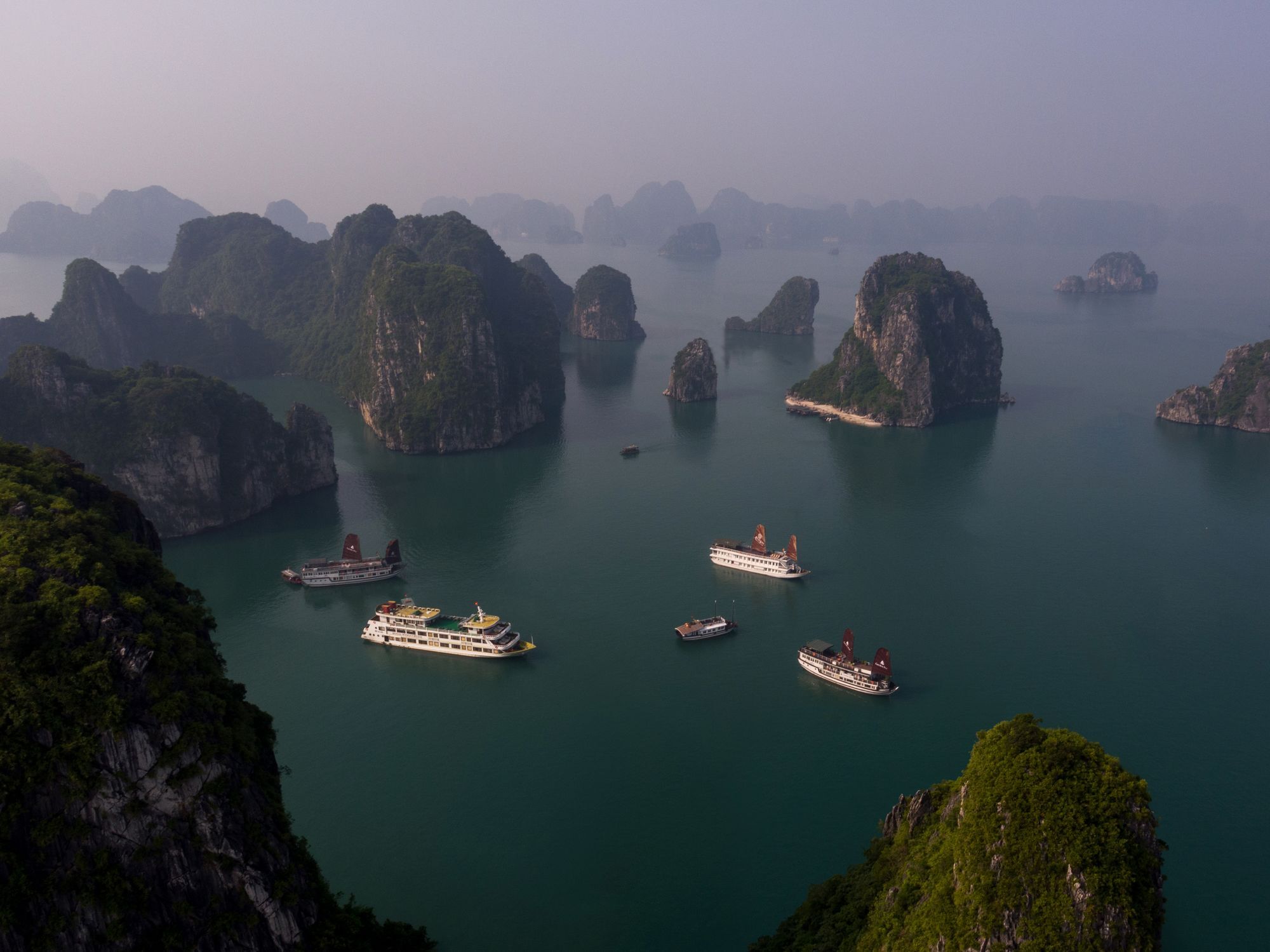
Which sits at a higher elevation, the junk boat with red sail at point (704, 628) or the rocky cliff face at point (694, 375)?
the rocky cliff face at point (694, 375)

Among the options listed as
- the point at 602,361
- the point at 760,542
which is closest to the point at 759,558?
the point at 760,542

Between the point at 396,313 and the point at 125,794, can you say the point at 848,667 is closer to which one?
the point at 125,794

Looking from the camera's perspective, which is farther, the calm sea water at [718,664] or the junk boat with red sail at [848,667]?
the junk boat with red sail at [848,667]

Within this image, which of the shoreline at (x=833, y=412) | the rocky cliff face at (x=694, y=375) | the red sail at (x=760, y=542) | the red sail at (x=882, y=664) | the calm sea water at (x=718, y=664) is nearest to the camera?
the calm sea water at (x=718, y=664)

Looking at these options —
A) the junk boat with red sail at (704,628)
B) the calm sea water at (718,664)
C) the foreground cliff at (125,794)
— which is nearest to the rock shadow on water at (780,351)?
the calm sea water at (718,664)

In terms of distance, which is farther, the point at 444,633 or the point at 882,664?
the point at 444,633

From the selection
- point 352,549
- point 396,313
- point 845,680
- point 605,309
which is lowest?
point 845,680

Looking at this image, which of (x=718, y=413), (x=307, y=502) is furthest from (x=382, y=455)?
(x=718, y=413)

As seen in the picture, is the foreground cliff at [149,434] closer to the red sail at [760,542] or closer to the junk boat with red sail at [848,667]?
the red sail at [760,542]
